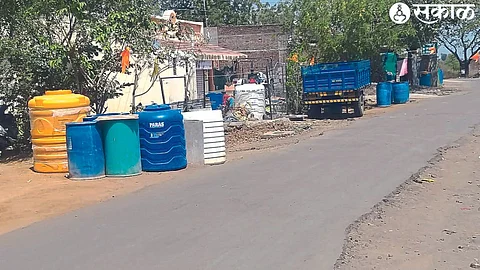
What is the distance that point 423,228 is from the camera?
8.31 metres

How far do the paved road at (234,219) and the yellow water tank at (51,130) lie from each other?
3.06 m

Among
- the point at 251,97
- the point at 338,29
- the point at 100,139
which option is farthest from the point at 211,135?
the point at 338,29

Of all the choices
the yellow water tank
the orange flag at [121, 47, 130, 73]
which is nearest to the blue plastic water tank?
the yellow water tank

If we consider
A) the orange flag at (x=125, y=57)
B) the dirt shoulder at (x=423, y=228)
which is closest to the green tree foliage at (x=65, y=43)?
the orange flag at (x=125, y=57)

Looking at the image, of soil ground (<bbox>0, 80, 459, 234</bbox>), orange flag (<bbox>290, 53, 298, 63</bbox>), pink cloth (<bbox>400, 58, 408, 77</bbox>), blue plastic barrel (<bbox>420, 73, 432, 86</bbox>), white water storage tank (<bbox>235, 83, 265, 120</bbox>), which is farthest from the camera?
blue plastic barrel (<bbox>420, 73, 432, 86</bbox>)

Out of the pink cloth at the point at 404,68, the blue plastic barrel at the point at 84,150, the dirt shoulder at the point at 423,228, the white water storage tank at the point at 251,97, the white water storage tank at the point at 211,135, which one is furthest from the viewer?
the pink cloth at the point at 404,68

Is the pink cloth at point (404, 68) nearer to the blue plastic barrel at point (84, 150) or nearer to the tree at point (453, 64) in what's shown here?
the blue plastic barrel at point (84, 150)

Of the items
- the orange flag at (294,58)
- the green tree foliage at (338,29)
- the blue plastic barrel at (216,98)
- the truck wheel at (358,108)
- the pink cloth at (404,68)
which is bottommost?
the truck wheel at (358,108)

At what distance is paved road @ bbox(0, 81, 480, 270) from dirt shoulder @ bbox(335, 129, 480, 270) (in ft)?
0.80

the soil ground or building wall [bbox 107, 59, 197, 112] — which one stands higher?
building wall [bbox 107, 59, 197, 112]

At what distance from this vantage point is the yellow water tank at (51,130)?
13969mm

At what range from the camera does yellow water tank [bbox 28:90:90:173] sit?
14.0 m

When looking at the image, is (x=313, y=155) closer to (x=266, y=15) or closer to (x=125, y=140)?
(x=125, y=140)

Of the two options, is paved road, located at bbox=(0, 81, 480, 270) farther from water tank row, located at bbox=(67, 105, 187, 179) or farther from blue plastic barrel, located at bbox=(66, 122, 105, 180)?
blue plastic barrel, located at bbox=(66, 122, 105, 180)
